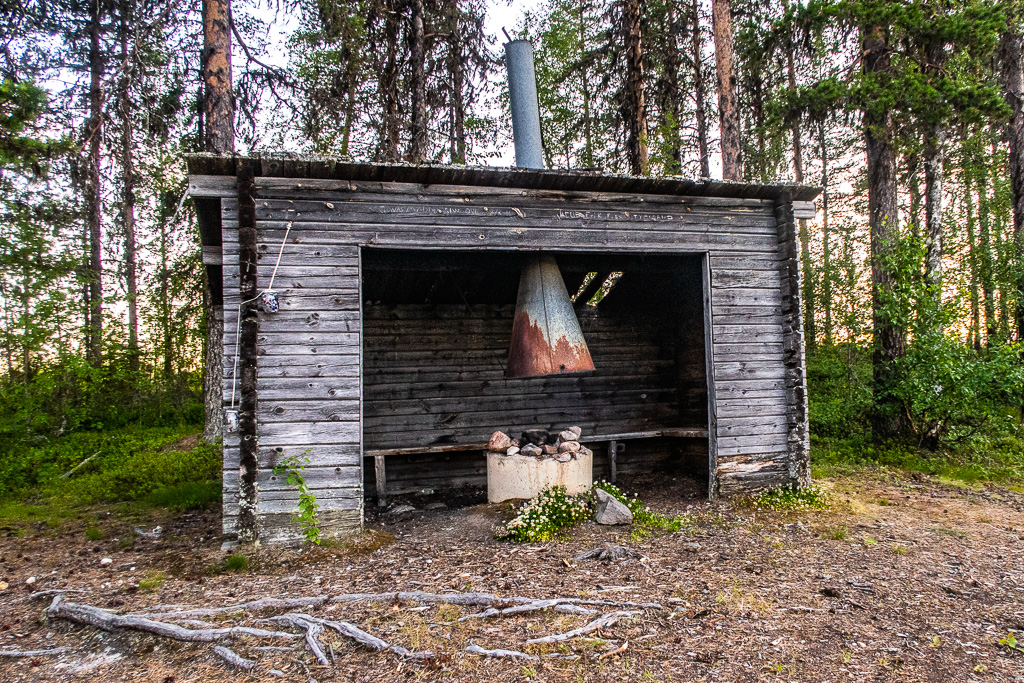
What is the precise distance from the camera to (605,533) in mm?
5559

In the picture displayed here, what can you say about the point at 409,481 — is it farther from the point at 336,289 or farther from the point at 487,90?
the point at 487,90

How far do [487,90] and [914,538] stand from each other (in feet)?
37.8

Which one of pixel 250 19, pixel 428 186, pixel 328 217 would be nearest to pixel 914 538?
pixel 428 186

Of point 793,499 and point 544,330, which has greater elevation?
point 544,330

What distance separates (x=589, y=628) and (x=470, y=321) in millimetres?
5786

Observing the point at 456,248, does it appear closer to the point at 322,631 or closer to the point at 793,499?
the point at 322,631

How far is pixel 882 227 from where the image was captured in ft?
29.5

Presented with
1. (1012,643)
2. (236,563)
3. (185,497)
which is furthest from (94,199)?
(1012,643)

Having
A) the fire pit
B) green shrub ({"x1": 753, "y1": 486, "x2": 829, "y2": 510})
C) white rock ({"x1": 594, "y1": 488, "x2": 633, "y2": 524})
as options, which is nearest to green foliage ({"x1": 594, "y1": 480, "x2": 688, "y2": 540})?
white rock ({"x1": 594, "y1": 488, "x2": 633, "y2": 524})

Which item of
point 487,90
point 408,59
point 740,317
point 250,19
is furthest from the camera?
point 487,90

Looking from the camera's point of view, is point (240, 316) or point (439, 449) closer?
point (240, 316)

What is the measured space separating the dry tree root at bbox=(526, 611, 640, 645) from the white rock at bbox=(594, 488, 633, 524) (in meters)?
2.06

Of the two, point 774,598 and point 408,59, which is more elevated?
point 408,59

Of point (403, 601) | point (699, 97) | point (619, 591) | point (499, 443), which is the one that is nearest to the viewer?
point (403, 601)
